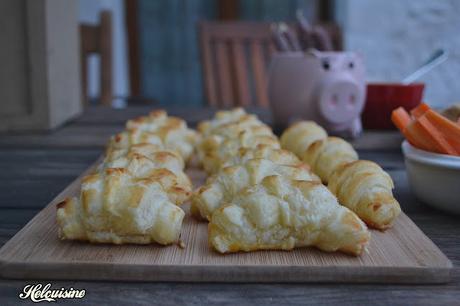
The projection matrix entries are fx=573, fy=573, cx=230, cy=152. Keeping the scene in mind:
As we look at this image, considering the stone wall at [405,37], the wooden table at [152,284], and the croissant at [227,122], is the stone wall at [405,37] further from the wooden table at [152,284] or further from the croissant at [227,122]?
the croissant at [227,122]

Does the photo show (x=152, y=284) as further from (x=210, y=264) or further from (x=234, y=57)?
(x=234, y=57)

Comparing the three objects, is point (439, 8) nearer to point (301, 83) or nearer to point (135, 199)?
point (301, 83)

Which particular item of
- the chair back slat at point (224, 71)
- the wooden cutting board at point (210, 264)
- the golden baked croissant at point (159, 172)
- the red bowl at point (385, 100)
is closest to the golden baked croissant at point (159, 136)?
the golden baked croissant at point (159, 172)

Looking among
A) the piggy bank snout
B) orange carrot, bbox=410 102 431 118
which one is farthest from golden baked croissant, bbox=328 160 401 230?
the piggy bank snout

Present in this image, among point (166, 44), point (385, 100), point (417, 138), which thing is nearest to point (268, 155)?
point (417, 138)

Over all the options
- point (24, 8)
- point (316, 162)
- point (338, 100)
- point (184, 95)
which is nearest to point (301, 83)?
point (338, 100)

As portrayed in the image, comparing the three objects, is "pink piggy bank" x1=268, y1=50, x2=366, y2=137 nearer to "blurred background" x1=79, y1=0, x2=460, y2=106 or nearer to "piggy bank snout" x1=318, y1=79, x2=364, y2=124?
"piggy bank snout" x1=318, y1=79, x2=364, y2=124
